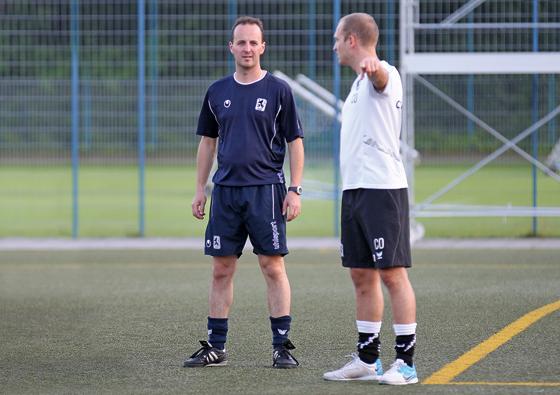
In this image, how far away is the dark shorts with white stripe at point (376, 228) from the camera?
250 inches

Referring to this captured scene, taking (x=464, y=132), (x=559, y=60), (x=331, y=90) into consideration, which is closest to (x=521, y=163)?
(x=464, y=132)

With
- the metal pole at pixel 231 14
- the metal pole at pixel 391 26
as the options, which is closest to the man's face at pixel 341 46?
the metal pole at pixel 391 26

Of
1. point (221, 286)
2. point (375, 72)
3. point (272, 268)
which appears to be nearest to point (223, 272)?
point (221, 286)

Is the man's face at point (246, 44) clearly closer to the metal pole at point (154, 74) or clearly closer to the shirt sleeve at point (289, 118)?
the shirt sleeve at point (289, 118)

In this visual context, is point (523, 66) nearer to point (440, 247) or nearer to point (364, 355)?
point (440, 247)

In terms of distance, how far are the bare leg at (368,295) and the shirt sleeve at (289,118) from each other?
104cm

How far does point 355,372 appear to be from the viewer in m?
6.49

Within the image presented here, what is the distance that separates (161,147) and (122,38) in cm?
185

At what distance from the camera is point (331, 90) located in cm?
1966

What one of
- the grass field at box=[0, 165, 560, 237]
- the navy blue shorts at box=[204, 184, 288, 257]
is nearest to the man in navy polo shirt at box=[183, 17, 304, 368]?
the navy blue shorts at box=[204, 184, 288, 257]

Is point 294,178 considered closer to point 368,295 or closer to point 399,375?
point 368,295

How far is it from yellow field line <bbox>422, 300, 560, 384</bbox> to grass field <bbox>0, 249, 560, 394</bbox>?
0.05 meters

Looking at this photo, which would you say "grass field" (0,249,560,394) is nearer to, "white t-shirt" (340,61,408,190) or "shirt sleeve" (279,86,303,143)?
"white t-shirt" (340,61,408,190)

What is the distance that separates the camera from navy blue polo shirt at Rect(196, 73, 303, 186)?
711 cm
